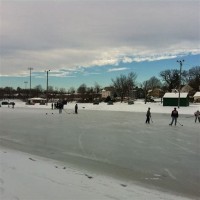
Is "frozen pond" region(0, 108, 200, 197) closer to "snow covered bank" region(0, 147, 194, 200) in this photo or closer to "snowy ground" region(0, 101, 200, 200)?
"snowy ground" region(0, 101, 200, 200)

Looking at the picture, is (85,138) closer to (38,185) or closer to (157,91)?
(38,185)

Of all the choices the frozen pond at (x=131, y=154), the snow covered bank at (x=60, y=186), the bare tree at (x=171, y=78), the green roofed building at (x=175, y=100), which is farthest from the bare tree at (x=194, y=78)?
the snow covered bank at (x=60, y=186)

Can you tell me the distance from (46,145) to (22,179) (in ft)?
25.1

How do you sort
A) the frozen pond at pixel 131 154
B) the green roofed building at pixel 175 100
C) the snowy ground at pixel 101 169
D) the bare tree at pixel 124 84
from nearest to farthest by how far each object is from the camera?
1. the snowy ground at pixel 101 169
2. the frozen pond at pixel 131 154
3. the green roofed building at pixel 175 100
4. the bare tree at pixel 124 84

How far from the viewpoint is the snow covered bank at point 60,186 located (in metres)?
6.16

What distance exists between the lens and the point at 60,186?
274 inches

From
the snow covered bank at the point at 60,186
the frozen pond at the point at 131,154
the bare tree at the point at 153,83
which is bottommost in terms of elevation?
the frozen pond at the point at 131,154

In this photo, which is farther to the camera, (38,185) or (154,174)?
(154,174)

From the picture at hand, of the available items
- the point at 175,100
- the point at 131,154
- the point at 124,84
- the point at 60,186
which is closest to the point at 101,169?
the point at 131,154

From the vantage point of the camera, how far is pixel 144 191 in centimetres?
740

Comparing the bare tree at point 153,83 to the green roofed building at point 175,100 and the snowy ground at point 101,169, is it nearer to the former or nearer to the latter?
the green roofed building at point 175,100

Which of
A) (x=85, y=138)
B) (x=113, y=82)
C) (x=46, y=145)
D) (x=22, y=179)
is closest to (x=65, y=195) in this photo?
(x=22, y=179)

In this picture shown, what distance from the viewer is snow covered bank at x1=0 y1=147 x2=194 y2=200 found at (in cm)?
616

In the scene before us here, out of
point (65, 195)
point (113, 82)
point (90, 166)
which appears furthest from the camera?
point (113, 82)
